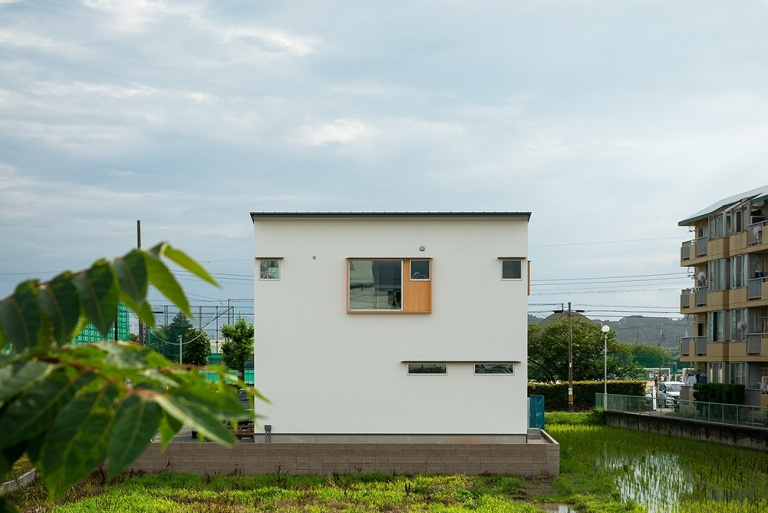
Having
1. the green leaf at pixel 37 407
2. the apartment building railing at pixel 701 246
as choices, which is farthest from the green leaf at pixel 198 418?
the apartment building railing at pixel 701 246

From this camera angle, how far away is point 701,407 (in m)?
29.2

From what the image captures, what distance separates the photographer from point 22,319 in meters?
1.77

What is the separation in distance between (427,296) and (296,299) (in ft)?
10.1

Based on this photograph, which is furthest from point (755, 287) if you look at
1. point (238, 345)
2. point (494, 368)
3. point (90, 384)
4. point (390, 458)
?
point (90, 384)

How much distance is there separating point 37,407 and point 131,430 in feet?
0.66

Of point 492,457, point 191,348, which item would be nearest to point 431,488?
point 492,457

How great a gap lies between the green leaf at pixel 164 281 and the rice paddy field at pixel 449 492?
1317 cm

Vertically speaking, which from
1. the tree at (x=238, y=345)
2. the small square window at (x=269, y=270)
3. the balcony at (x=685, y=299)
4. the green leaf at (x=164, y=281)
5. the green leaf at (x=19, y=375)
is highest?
the small square window at (x=269, y=270)

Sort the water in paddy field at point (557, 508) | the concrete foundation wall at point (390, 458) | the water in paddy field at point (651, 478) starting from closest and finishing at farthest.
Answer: the water in paddy field at point (557, 508)
the water in paddy field at point (651, 478)
the concrete foundation wall at point (390, 458)

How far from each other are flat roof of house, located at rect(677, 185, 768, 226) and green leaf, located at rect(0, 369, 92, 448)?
37.0 m

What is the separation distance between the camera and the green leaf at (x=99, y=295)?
1788 millimetres

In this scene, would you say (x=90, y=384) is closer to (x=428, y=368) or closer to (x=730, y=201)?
(x=428, y=368)

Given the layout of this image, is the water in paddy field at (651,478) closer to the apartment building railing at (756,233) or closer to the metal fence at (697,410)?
the metal fence at (697,410)

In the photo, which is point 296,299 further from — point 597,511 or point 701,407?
point 701,407
